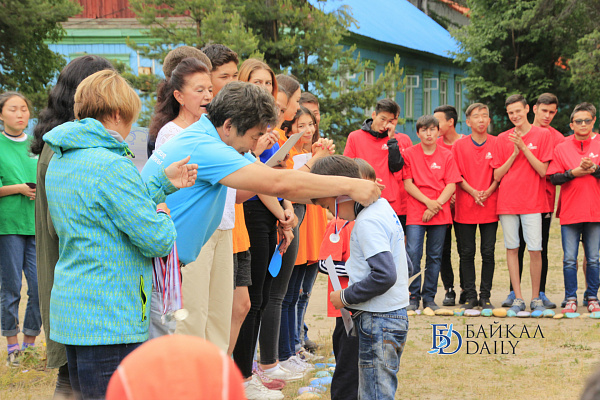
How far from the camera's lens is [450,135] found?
344 inches

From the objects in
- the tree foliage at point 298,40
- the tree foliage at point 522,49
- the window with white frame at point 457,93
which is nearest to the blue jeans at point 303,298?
the tree foliage at point 298,40

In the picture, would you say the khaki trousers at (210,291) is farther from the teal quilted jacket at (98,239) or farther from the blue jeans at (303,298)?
the blue jeans at (303,298)

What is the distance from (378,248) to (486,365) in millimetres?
2802

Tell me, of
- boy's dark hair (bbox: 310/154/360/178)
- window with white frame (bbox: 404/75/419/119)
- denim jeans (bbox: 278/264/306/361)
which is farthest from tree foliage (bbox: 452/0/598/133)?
boy's dark hair (bbox: 310/154/360/178)

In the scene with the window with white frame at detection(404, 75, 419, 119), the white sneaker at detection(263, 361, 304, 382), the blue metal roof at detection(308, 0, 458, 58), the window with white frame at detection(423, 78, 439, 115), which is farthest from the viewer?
the window with white frame at detection(423, 78, 439, 115)

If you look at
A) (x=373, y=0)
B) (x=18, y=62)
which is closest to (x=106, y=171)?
(x=18, y=62)

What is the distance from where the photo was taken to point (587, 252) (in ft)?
25.6

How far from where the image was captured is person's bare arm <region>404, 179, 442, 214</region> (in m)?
7.85

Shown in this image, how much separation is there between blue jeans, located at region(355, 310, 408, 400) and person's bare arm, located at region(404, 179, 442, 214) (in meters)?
4.37

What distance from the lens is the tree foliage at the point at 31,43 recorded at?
15.7 m

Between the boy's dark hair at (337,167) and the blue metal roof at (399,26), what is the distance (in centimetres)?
2330

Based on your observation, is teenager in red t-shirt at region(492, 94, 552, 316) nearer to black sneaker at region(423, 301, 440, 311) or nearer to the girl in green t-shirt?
black sneaker at region(423, 301, 440, 311)

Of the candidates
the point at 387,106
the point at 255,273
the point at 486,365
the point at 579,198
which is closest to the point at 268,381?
the point at 255,273

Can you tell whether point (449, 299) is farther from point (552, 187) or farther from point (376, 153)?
point (376, 153)
